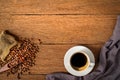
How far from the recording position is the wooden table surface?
987 millimetres

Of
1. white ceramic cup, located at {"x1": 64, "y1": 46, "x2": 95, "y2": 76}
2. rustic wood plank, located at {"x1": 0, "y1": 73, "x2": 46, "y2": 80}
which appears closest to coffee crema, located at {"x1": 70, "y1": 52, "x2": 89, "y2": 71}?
white ceramic cup, located at {"x1": 64, "y1": 46, "x2": 95, "y2": 76}

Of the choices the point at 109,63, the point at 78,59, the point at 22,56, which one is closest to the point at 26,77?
the point at 22,56

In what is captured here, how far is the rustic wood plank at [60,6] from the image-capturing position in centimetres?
98

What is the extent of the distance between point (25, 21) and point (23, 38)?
7 centimetres

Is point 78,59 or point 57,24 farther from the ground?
point 57,24

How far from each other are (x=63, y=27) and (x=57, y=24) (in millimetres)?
26

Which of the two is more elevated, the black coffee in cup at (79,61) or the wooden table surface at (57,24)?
the wooden table surface at (57,24)

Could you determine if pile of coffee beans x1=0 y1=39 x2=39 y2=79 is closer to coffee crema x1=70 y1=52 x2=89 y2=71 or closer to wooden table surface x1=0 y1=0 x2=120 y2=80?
wooden table surface x1=0 y1=0 x2=120 y2=80

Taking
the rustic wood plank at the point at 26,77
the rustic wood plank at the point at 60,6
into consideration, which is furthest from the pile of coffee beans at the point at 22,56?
the rustic wood plank at the point at 60,6

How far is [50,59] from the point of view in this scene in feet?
3.30

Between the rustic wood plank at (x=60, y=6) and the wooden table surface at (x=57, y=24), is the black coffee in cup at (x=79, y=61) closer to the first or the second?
the wooden table surface at (x=57, y=24)

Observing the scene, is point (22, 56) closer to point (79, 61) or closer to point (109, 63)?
point (79, 61)

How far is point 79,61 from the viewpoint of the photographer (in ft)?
3.14

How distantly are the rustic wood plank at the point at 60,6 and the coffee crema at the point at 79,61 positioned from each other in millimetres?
167
